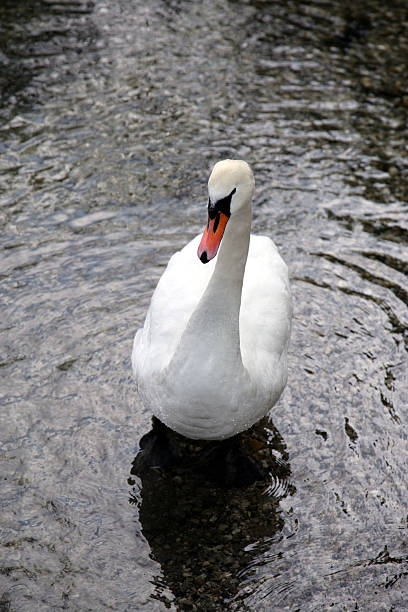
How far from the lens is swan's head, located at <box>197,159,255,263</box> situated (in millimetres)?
4039

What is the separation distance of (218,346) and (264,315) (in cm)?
77

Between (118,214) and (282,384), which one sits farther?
(118,214)

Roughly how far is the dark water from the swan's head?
5.81 ft

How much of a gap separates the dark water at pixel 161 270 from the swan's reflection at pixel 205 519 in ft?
0.04

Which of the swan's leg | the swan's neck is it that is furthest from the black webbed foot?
the swan's neck

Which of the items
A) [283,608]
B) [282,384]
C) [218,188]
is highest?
[218,188]

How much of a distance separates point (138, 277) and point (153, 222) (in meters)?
0.90

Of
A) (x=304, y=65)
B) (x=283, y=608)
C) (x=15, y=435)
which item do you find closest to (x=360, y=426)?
(x=283, y=608)

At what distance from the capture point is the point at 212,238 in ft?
13.4

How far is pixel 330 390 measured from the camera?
582cm

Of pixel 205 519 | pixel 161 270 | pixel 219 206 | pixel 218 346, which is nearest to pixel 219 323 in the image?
pixel 218 346

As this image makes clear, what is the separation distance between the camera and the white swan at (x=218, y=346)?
4.15 m

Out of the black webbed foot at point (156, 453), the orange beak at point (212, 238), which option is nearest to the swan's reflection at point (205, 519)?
the black webbed foot at point (156, 453)

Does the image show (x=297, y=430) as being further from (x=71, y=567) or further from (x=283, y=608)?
(x=71, y=567)
